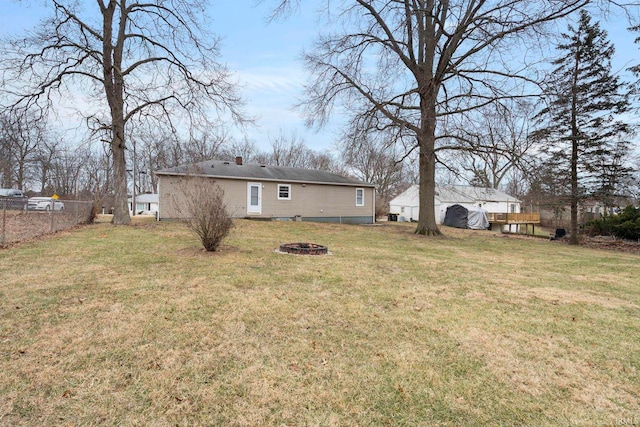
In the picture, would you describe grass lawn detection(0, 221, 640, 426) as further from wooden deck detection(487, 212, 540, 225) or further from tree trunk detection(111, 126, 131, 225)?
wooden deck detection(487, 212, 540, 225)

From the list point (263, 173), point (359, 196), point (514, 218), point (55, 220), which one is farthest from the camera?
point (514, 218)

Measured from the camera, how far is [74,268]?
18.7 feet

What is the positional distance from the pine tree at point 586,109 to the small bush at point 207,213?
15.4 meters

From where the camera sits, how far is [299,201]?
765 inches

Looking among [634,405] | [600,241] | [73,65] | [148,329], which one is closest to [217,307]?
[148,329]

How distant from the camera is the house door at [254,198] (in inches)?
702

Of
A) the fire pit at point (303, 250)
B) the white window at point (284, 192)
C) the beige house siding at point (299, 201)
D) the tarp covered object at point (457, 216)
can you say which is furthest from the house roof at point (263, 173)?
the tarp covered object at point (457, 216)

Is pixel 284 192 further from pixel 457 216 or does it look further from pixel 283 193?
pixel 457 216

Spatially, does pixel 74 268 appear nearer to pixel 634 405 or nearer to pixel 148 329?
pixel 148 329

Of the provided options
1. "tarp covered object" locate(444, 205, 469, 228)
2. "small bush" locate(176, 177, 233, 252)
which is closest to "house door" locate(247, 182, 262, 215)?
"small bush" locate(176, 177, 233, 252)

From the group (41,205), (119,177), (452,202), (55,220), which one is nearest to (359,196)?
(452,202)

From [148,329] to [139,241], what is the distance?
6.36 metres

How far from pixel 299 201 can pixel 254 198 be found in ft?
9.26

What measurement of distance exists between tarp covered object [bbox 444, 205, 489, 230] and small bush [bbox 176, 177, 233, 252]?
79.3 ft
